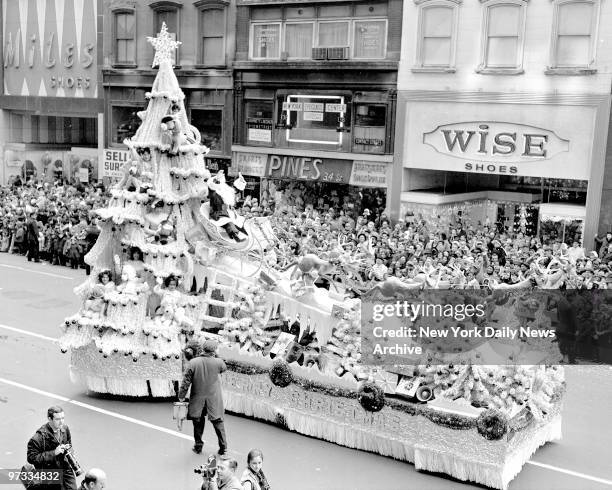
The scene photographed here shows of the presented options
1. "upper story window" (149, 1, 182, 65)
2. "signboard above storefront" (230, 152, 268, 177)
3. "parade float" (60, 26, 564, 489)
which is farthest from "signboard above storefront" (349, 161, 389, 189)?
"parade float" (60, 26, 564, 489)

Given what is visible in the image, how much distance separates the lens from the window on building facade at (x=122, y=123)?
106 ft

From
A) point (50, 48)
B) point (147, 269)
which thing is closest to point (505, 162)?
point (147, 269)

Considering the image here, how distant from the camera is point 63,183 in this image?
106 feet

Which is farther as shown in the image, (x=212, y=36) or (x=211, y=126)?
(x=211, y=126)

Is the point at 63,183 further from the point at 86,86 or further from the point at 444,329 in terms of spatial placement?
the point at 444,329

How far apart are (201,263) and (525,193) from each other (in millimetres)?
14618

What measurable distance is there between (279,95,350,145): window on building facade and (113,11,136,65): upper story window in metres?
7.80

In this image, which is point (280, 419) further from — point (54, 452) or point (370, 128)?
point (370, 128)

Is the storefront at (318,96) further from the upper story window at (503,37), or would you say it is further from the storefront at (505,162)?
the upper story window at (503,37)

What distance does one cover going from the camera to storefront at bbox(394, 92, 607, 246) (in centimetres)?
2181

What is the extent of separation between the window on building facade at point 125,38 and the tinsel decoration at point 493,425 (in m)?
25.9

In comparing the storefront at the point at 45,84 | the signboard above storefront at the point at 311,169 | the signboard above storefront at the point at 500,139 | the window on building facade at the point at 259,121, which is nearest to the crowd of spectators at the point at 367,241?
the signboard above storefront at the point at 311,169

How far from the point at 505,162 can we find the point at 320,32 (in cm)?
810

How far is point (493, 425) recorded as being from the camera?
873 centimetres
